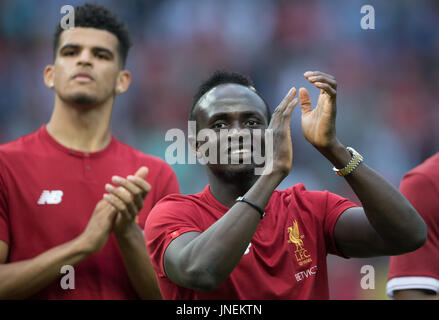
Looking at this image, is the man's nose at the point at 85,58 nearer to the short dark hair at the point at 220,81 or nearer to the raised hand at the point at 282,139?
the short dark hair at the point at 220,81

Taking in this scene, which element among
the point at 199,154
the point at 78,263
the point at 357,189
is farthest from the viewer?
the point at 78,263

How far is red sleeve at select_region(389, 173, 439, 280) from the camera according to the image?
3.32 metres

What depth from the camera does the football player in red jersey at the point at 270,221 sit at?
96.8 inches

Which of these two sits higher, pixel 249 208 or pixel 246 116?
pixel 246 116

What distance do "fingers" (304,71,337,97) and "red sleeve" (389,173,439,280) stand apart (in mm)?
1082

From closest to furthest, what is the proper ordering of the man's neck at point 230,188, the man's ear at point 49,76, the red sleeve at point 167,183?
1. the man's neck at point 230,188
2. the red sleeve at point 167,183
3. the man's ear at point 49,76

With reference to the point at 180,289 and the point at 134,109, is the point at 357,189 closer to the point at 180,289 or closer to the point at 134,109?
the point at 180,289

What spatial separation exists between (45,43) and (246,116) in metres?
5.91

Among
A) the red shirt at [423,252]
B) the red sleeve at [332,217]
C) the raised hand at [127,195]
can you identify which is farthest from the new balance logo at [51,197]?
the red shirt at [423,252]

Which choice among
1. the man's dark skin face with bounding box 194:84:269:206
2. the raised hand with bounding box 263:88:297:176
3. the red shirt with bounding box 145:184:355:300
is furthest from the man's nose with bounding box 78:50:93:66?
the raised hand with bounding box 263:88:297:176

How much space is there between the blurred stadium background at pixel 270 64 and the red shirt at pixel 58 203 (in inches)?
137

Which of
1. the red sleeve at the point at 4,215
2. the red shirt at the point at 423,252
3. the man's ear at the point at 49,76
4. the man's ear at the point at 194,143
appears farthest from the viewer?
the man's ear at the point at 49,76
